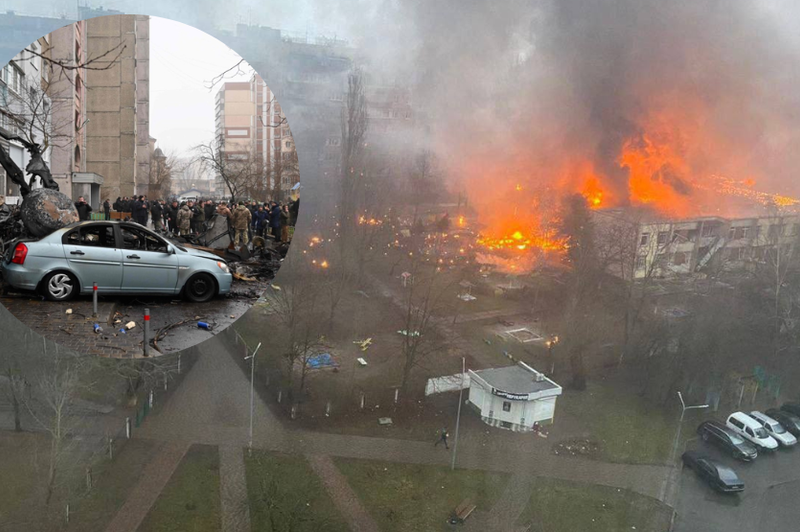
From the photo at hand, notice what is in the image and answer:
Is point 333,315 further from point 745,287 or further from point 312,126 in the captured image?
point 745,287

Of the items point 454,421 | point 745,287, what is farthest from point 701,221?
point 454,421

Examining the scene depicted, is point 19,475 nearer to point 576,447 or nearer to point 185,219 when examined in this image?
point 185,219

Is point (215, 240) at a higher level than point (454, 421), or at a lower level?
higher

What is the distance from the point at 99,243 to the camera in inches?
98.3

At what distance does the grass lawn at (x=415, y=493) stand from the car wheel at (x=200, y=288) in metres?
3.80

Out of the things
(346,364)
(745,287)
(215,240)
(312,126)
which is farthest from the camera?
(745,287)

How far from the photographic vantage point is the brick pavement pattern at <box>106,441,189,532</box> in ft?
18.4

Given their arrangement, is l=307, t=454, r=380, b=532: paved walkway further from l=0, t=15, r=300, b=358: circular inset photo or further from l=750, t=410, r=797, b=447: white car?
l=750, t=410, r=797, b=447: white car

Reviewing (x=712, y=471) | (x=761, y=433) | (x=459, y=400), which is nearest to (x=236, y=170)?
(x=459, y=400)

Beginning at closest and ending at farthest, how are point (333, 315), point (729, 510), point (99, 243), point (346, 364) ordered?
1. point (99, 243)
2. point (333, 315)
3. point (346, 364)
4. point (729, 510)

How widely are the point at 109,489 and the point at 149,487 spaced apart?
43cm

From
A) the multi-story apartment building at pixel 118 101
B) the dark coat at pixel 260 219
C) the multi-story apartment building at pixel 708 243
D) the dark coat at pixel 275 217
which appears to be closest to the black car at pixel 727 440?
the multi-story apartment building at pixel 708 243

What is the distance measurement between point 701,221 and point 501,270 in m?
2.34

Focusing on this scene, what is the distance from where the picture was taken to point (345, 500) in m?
6.25
